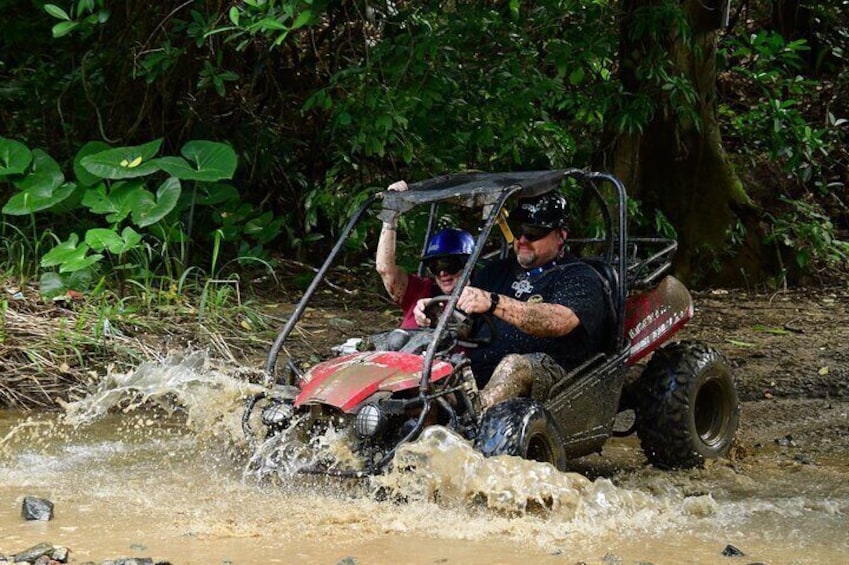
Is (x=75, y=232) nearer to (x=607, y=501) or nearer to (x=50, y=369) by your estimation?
(x=50, y=369)

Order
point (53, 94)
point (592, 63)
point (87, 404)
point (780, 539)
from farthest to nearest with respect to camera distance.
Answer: point (53, 94)
point (592, 63)
point (87, 404)
point (780, 539)

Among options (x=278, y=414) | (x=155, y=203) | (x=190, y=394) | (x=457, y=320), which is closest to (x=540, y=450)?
(x=457, y=320)

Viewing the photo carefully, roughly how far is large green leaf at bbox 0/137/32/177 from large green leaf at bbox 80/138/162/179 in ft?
1.27

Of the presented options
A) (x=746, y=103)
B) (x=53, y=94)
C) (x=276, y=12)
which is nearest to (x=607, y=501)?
(x=276, y=12)

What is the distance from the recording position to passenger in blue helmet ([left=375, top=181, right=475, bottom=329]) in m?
5.90

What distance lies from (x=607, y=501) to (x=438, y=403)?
75 cm

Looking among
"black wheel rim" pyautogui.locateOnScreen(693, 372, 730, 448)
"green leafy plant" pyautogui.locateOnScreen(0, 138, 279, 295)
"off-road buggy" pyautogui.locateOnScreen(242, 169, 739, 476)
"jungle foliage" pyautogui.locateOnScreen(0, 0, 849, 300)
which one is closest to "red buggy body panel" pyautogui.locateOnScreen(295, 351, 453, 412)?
"off-road buggy" pyautogui.locateOnScreen(242, 169, 739, 476)

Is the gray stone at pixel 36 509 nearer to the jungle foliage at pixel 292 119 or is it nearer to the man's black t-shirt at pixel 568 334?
the man's black t-shirt at pixel 568 334

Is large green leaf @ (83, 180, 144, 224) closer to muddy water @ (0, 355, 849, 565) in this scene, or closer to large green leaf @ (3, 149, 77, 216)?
large green leaf @ (3, 149, 77, 216)

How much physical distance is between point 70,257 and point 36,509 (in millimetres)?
3561

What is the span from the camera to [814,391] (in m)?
7.86

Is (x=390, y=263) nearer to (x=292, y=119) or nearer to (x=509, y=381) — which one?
(x=509, y=381)

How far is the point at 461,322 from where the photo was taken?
5.67 meters

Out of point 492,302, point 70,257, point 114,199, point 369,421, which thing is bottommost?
point 70,257
